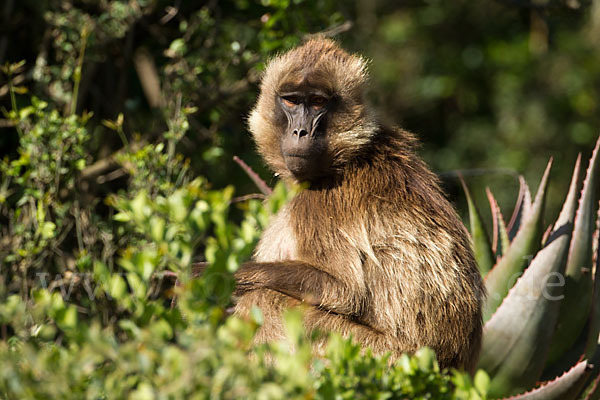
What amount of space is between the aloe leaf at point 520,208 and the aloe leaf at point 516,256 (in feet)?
1.07

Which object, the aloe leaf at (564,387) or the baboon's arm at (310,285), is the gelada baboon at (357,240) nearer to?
the baboon's arm at (310,285)

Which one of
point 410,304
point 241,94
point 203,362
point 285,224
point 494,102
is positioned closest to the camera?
point 203,362

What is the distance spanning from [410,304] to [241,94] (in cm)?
292

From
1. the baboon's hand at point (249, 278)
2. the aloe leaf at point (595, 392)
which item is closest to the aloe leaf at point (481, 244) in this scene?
the aloe leaf at point (595, 392)

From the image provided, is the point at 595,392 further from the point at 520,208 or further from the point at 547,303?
the point at 520,208

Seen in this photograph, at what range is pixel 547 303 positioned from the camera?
4.56 meters

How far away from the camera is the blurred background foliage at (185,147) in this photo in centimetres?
196

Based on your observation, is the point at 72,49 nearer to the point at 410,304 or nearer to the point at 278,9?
the point at 278,9

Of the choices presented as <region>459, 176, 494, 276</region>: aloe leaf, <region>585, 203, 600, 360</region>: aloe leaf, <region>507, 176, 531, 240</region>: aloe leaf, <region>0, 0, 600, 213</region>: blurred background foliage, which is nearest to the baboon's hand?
<region>0, 0, 600, 213</region>: blurred background foliage

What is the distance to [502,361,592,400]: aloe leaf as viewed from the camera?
4270 mm

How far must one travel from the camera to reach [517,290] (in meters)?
4.66

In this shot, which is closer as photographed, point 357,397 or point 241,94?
point 357,397

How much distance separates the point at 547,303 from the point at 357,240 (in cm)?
127

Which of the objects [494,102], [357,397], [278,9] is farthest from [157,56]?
[494,102]
